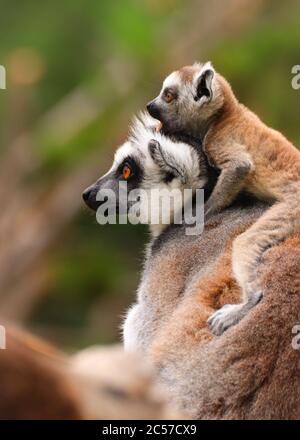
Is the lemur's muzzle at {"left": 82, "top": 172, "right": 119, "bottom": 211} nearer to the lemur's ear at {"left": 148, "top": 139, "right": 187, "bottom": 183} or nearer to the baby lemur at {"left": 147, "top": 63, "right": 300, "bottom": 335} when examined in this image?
the lemur's ear at {"left": 148, "top": 139, "right": 187, "bottom": 183}

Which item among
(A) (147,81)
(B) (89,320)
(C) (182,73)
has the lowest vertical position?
(B) (89,320)

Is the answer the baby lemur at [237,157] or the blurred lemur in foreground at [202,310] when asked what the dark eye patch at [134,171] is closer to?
the blurred lemur in foreground at [202,310]

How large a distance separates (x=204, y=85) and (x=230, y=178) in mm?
800

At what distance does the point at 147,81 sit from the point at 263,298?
12489 mm

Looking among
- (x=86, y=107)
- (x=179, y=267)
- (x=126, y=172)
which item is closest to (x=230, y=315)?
(x=179, y=267)

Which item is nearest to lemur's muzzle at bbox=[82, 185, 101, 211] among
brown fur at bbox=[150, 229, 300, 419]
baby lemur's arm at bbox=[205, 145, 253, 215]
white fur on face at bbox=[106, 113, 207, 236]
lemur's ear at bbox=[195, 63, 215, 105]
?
white fur on face at bbox=[106, 113, 207, 236]

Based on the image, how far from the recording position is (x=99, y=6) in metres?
20.7

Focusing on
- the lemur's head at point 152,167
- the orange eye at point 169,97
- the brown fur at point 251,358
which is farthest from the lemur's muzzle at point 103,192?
the brown fur at point 251,358

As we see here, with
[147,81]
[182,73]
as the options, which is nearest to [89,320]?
[147,81]

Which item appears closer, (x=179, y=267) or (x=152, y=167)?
(x=179, y=267)

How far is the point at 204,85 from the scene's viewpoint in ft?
19.9
